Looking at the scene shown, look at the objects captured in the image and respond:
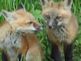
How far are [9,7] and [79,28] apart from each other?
67.2 inches

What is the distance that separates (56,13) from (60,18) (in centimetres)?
13

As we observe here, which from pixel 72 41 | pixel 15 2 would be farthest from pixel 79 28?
pixel 15 2

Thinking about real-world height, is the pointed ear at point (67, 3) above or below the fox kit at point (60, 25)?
above

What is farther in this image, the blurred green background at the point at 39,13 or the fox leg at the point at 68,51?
the blurred green background at the point at 39,13

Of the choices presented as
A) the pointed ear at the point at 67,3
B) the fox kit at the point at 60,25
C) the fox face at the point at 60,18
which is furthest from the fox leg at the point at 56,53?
the pointed ear at the point at 67,3

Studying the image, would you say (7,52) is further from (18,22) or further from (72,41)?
(72,41)

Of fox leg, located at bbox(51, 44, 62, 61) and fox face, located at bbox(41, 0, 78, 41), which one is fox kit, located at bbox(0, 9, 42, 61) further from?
fox leg, located at bbox(51, 44, 62, 61)

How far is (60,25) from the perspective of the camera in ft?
26.4

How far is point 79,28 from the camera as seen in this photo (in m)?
9.12

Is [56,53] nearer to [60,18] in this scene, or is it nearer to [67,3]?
[60,18]

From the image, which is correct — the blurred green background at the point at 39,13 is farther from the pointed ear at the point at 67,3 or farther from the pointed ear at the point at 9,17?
→ the pointed ear at the point at 9,17

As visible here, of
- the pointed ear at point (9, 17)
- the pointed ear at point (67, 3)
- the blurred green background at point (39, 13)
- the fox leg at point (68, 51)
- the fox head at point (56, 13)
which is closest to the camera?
the pointed ear at point (9, 17)

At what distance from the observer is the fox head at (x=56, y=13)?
7958mm

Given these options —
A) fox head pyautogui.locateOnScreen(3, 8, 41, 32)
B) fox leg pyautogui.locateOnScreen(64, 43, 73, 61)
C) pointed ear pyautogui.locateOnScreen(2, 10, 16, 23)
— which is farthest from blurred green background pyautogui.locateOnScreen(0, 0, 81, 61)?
pointed ear pyautogui.locateOnScreen(2, 10, 16, 23)
